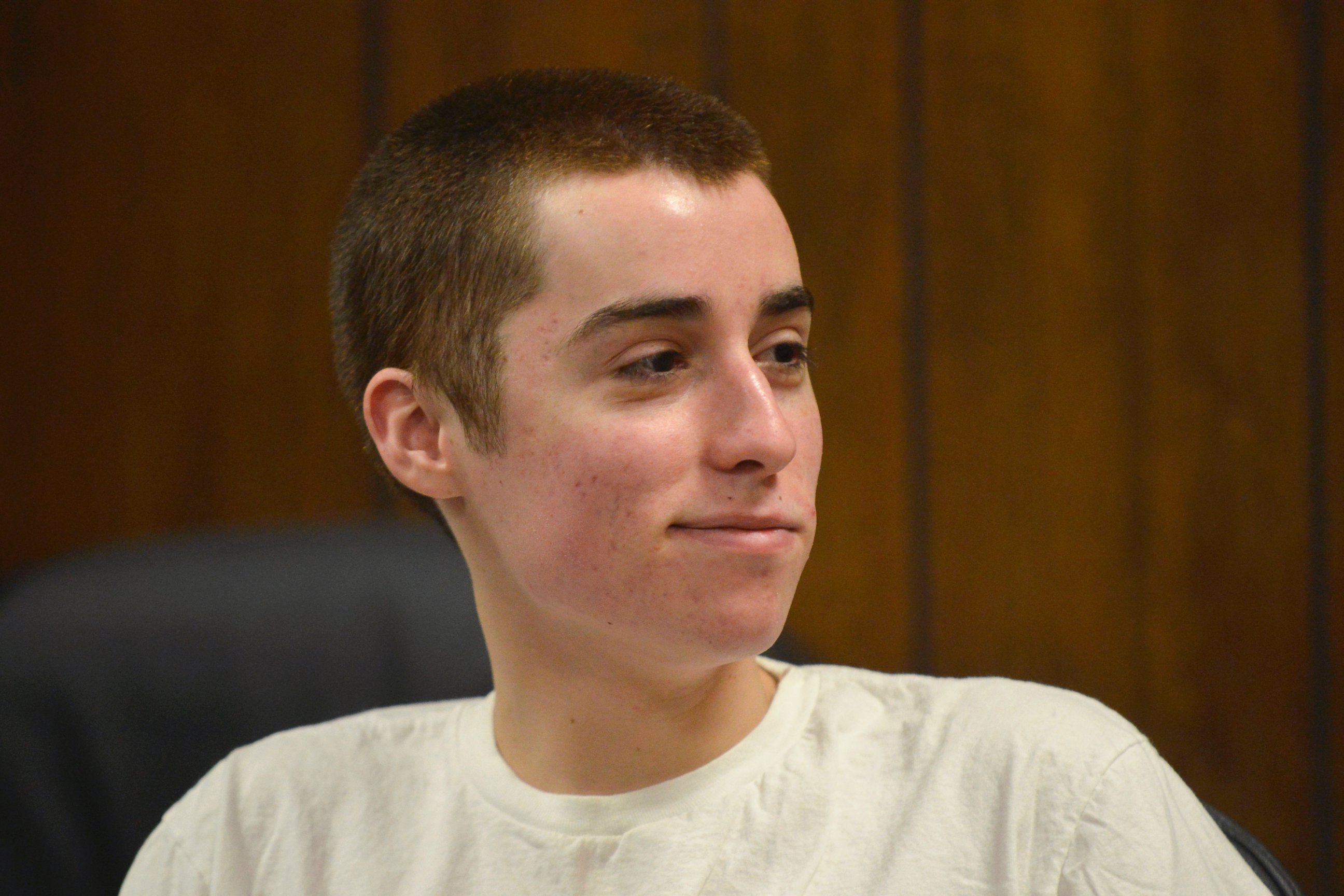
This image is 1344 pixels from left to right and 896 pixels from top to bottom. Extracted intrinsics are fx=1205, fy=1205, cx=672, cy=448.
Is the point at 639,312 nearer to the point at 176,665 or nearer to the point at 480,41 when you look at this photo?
the point at 176,665

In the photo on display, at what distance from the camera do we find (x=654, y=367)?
0.88 m

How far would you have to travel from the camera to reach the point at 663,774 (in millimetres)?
962

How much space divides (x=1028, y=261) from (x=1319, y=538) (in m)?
0.68

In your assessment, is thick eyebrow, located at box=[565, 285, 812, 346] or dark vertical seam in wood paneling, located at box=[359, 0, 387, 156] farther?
dark vertical seam in wood paneling, located at box=[359, 0, 387, 156]

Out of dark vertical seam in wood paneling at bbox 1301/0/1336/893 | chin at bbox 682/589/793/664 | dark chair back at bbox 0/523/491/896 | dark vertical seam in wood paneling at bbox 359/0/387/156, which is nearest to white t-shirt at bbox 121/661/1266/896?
chin at bbox 682/589/793/664

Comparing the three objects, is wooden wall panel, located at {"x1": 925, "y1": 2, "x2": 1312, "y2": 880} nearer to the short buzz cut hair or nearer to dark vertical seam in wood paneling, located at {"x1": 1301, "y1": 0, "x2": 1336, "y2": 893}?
dark vertical seam in wood paneling, located at {"x1": 1301, "y1": 0, "x2": 1336, "y2": 893}

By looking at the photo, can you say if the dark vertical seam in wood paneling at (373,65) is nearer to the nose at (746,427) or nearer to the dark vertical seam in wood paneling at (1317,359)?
the nose at (746,427)

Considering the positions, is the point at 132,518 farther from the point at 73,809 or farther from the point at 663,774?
the point at 663,774

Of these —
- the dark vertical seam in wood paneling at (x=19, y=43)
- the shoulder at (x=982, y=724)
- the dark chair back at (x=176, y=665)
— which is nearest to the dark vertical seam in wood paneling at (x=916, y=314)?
the dark chair back at (x=176, y=665)

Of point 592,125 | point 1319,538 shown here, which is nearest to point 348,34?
point 592,125

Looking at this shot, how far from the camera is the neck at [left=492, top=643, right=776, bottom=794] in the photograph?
37.5 inches

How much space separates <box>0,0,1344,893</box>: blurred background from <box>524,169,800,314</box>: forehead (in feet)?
3.46

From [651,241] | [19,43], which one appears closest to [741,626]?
[651,241]

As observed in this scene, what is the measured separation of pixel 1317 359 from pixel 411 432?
1645 millimetres
